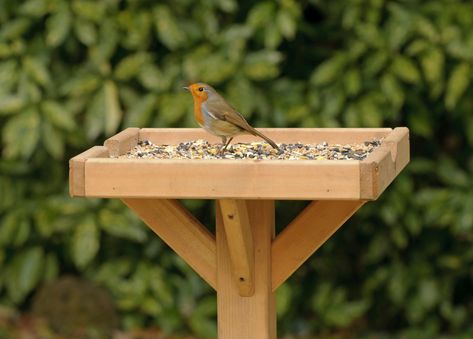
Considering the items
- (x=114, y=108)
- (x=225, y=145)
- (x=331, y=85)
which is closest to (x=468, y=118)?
(x=331, y=85)

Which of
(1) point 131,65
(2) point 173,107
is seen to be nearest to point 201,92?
(2) point 173,107

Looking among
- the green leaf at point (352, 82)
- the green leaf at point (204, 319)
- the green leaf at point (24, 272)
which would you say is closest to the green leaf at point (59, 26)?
the green leaf at point (24, 272)

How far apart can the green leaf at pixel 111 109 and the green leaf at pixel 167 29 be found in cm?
28

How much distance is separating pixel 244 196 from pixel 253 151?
0.53m

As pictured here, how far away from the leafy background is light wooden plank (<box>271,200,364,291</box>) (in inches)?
58.8

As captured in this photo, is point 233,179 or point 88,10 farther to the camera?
point 88,10

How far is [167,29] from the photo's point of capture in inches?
205

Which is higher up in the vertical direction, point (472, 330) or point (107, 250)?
point (107, 250)

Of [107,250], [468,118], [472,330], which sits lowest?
[472,330]

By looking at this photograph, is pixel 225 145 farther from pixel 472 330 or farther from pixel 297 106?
pixel 472 330

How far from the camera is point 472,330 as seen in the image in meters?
5.64

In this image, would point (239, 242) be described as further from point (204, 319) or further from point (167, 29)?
point (204, 319)

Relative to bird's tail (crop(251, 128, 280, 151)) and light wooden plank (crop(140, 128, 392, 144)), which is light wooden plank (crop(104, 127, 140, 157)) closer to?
light wooden plank (crop(140, 128, 392, 144))

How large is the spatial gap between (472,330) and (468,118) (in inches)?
36.7
